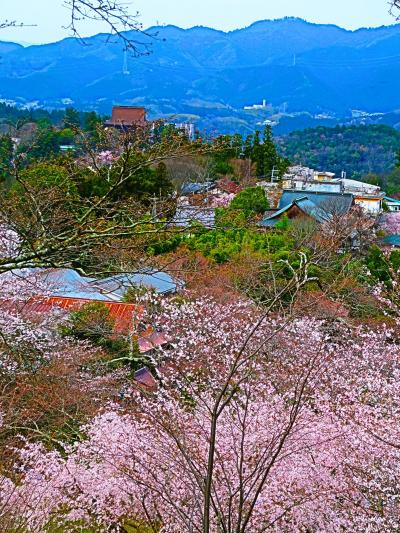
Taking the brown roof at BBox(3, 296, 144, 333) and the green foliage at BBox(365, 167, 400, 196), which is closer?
the brown roof at BBox(3, 296, 144, 333)

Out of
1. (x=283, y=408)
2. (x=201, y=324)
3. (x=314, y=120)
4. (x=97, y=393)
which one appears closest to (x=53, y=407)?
(x=97, y=393)

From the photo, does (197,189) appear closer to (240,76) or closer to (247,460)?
(247,460)

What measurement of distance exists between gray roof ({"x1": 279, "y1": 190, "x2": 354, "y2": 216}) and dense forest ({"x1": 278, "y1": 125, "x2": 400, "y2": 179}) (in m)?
29.8

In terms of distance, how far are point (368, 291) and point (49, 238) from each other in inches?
378

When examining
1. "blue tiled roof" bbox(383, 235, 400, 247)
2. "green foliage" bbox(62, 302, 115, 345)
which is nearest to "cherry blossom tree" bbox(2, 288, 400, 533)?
"green foliage" bbox(62, 302, 115, 345)

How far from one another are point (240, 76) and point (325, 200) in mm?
128195

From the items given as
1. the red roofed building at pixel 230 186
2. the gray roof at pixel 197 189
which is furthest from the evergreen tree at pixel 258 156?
the gray roof at pixel 197 189

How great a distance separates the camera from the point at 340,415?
5.64 m

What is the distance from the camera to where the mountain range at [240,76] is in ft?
356

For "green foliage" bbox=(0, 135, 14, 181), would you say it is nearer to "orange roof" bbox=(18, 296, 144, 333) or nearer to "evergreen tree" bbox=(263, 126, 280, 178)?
"orange roof" bbox=(18, 296, 144, 333)

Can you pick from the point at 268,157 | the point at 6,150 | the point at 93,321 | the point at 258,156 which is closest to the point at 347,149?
the point at 268,157

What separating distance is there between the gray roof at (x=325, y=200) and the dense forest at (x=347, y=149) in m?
29.8

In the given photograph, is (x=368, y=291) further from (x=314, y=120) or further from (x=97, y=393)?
(x=314, y=120)

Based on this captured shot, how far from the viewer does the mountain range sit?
108 metres
